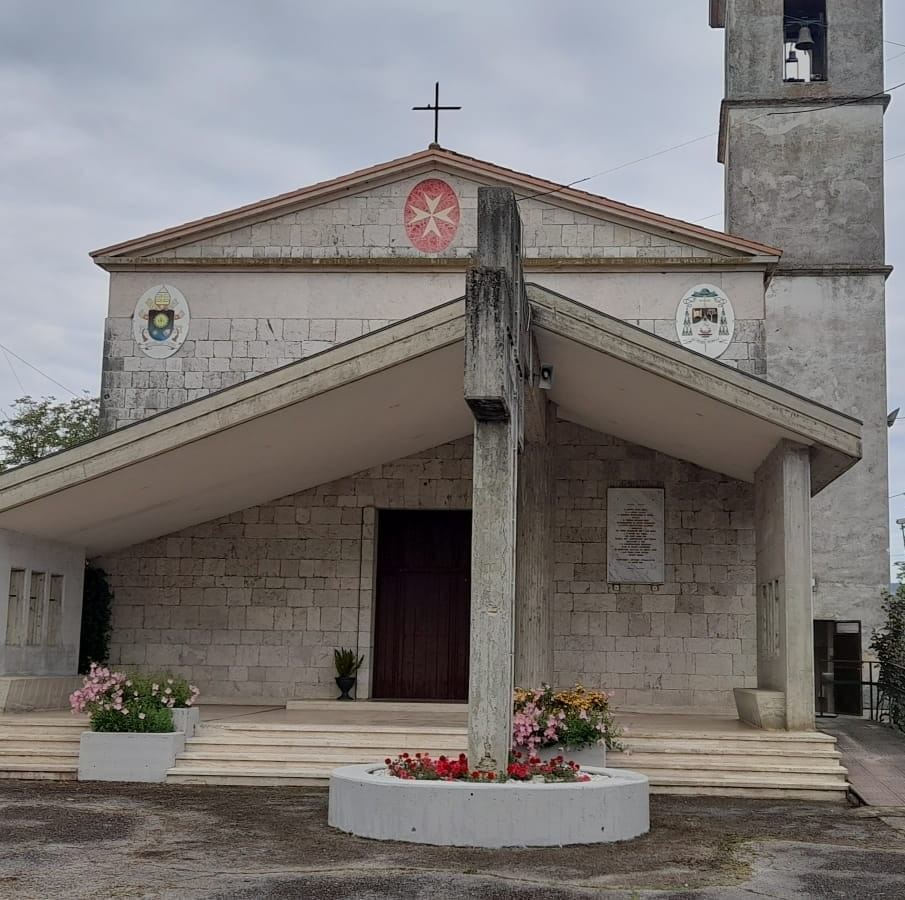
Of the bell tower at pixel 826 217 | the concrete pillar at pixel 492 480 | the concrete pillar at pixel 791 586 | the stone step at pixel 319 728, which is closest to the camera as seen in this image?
the concrete pillar at pixel 492 480

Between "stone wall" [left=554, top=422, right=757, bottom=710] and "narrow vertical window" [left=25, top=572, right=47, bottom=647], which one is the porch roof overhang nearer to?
"narrow vertical window" [left=25, top=572, right=47, bottom=647]

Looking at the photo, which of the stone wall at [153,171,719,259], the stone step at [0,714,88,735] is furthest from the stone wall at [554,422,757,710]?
the stone step at [0,714,88,735]

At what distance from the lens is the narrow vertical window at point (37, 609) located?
1270 cm

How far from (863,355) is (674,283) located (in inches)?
259

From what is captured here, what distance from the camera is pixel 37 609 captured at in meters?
12.8

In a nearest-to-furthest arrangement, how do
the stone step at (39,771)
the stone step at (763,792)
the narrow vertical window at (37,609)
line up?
the stone step at (763,792) < the stone step at (39,771) < the narrow vertical window at (37,609)

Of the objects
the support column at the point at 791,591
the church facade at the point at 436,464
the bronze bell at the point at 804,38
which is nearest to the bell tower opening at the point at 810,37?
the bronze bell at the point at 804,38

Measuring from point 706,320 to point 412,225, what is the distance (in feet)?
13.6

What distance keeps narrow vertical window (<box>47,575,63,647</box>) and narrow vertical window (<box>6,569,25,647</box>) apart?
0.74 m

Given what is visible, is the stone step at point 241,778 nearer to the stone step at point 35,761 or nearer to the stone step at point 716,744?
the stone step at point 35,761

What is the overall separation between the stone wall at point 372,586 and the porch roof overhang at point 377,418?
4.01 feet

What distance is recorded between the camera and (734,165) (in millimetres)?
22656

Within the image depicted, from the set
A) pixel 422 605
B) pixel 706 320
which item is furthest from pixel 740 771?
pixel 706 320

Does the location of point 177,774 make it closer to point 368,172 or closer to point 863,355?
point 368,172
